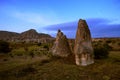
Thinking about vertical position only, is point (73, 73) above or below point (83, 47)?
below

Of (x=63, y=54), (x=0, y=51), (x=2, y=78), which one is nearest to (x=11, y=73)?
(x=2, y=78)

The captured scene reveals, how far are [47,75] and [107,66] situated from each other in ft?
18.8

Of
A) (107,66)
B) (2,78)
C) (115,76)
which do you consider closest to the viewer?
(115,76)

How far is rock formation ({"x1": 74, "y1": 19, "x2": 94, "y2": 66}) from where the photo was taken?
2048 cm

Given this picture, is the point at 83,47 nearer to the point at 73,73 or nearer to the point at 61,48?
the point at 73,73

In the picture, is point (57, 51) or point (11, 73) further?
point (57, 51)

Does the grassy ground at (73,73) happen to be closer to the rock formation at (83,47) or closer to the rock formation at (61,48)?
the rock formation at (83,47)

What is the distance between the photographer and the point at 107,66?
1947cm

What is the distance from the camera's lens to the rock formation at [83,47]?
20484 millimetres

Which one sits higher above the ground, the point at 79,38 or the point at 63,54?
the point at 79,38

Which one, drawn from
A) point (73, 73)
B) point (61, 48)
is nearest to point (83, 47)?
point (73, 73)

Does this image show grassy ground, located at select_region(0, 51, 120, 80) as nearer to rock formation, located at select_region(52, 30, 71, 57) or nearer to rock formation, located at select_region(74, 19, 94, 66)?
rock formation, located at select_region(74, 19, 94, 66)

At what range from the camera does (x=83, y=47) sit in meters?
20.8

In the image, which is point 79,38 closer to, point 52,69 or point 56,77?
point 52,69
